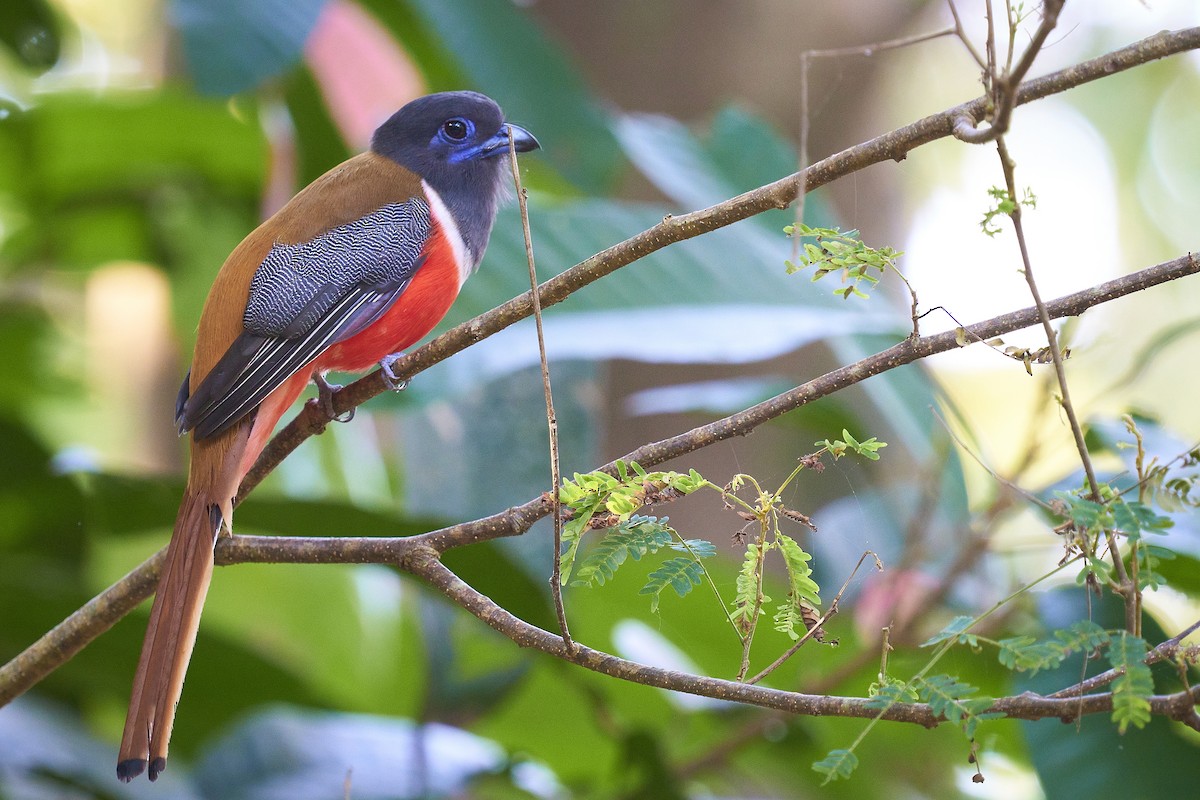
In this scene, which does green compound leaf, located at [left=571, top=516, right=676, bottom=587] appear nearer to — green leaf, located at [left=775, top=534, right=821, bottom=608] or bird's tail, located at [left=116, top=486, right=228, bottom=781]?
green leaf, located at [left=775, top=534, right=821, bottom=608]

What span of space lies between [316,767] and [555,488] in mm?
1372

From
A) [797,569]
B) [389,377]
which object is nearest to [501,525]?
[797,569]

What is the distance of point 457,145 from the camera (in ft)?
5.89

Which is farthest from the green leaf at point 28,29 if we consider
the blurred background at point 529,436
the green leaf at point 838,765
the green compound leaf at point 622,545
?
the green leaf at point 838,765

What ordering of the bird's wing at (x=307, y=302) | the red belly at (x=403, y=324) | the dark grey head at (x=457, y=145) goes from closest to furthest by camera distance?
the bird's wing at (x=307, y=302), the red belly at (x=403, y=324), the dark grey head at (x=457, y=145)

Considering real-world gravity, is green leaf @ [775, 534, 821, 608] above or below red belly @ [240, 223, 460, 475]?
below

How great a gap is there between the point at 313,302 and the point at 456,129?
44 cm

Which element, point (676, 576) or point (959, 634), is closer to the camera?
point (959, 634)

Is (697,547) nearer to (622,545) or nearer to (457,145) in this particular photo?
(622,545)

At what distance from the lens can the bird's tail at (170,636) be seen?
1221 millimetres

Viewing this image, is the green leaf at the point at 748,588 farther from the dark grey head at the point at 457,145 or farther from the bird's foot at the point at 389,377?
the dark grey head at the point at 457,145

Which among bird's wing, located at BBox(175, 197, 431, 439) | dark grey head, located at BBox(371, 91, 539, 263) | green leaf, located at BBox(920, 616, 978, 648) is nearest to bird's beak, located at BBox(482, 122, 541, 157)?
dark grey head, located at BBox(371, 91, 539, 263)

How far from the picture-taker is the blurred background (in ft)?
6.32

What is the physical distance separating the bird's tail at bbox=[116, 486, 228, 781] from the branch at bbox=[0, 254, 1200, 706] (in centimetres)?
3
